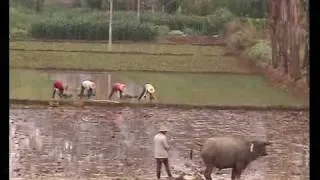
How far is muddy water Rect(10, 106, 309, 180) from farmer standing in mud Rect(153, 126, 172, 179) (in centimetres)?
2

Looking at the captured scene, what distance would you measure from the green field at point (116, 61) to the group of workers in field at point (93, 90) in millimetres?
53

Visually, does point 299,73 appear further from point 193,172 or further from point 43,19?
point 43,19

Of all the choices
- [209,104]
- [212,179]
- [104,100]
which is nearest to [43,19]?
[104,100]

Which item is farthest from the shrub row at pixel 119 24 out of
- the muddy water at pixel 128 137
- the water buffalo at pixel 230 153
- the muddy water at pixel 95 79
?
the water buffalo at pixel 230 153

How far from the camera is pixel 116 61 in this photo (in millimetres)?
1979

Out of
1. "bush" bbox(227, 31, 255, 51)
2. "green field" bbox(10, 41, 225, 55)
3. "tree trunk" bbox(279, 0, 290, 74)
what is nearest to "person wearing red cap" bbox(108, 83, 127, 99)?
"green field" bbox(10, 41, 225, 55)

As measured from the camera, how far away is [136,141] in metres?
1.98

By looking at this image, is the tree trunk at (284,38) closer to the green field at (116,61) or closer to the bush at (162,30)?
the green field at (116,61)

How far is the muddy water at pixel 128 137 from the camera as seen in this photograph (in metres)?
1.94

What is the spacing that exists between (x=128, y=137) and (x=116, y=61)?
9.2 inches

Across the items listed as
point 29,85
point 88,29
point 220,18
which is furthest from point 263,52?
point 29,85

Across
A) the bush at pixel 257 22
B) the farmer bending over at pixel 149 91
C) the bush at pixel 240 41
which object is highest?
the bush at pixel 257 22

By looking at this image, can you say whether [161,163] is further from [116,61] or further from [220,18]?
[220,18]

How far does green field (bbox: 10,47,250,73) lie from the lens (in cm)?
197
